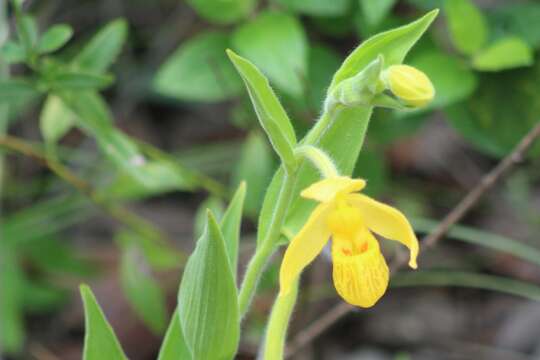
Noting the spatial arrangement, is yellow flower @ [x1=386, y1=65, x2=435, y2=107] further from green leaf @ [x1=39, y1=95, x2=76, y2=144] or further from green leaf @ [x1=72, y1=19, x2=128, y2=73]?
green leaf @ [x1=39, y1=95, x2=76, y2=144]

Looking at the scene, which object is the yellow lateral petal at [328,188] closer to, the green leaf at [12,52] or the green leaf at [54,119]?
the green leaf at [12,52]

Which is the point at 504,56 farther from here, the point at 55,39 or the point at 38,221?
the point at 38,221

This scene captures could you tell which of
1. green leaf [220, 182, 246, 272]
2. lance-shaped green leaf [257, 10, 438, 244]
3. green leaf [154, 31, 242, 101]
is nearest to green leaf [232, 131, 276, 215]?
green leaf [154, 31, 242, 101]

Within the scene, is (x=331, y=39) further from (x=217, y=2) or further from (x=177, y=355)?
(x=177, y=355)

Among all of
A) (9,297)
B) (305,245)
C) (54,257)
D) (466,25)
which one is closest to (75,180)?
(9,297)

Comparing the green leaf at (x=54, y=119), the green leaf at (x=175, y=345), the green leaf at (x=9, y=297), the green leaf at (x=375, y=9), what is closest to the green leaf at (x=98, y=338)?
the green leaf at (x=175, y=345)

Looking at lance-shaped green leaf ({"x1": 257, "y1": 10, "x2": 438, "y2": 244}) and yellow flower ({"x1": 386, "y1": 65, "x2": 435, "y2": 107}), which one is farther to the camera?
lance-shaped green leaf ({"x1": 257, "y1": 10, "x2": 438, "y2": 244})
